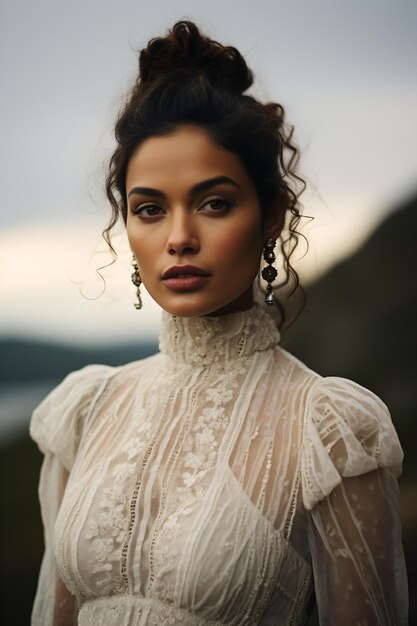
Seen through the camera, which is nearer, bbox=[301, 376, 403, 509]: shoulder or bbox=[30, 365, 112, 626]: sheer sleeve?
bbox=[301, 376, 403, 509]: shoulder

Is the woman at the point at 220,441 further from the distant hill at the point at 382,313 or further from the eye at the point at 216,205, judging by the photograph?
the distant hill at the point at 382,313

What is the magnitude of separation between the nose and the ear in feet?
0.63

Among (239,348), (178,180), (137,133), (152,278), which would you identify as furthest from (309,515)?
(137,133)

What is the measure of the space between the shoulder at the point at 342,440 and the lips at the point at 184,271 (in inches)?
13.0

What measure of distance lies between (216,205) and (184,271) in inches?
5.6

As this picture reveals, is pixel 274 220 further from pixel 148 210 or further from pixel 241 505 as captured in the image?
pixel 241 505

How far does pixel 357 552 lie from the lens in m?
1.22

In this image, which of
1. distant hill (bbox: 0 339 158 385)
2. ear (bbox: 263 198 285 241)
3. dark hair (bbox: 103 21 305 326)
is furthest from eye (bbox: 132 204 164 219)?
distant hill (bbox: 0 339 158 385)

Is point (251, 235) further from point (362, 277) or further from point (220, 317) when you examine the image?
point (362, 277)

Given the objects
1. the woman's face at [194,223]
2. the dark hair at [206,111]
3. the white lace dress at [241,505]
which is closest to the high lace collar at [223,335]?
the white lace dress at [241,505]

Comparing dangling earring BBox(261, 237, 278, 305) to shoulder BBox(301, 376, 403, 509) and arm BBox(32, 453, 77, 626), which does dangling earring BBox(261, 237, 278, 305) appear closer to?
shoulder BBox(301, 376, 403, 509)

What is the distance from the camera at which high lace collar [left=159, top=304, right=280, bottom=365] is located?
4.59 ft

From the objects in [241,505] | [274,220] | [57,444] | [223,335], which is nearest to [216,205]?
[274,220]

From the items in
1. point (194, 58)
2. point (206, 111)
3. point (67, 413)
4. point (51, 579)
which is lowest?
point (51, 579)
